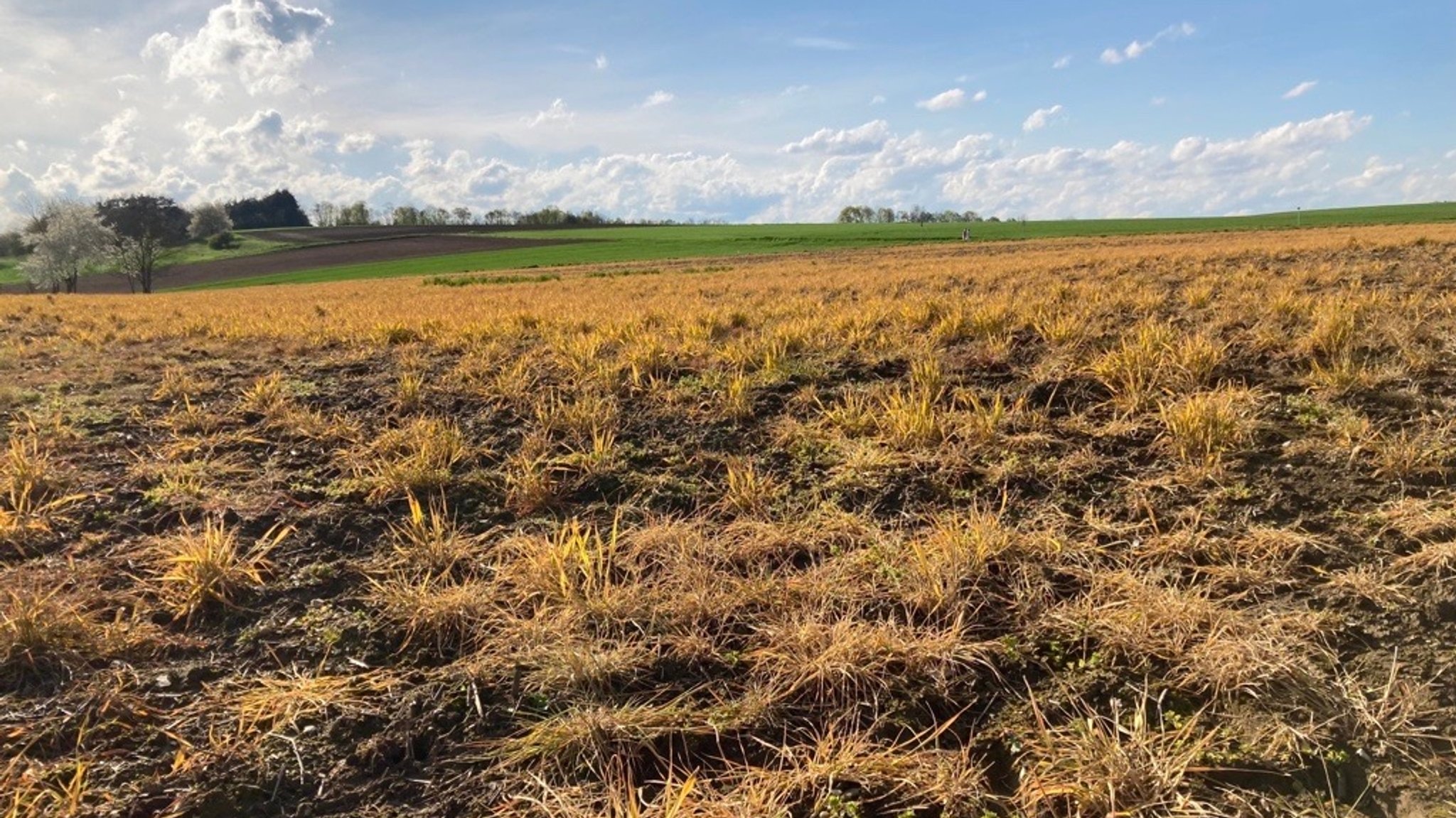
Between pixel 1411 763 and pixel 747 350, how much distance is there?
4981 millimetres

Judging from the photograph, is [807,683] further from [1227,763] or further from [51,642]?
[51,642]

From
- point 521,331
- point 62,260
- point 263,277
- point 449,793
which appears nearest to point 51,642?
point 449,793

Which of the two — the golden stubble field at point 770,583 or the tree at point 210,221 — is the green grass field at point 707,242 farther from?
the golden stubble field at point 770,583

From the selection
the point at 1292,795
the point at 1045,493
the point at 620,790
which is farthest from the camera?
the point at 1045,493

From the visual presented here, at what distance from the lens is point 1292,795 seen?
6.89 feet

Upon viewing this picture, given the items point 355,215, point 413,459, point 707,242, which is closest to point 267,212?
point 355,215

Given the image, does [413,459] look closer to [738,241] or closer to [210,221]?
[738,241]

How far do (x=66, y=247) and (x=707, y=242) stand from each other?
172ft

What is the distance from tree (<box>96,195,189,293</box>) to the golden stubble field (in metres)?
68.4

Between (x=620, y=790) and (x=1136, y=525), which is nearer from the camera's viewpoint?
(x=620, y=790)

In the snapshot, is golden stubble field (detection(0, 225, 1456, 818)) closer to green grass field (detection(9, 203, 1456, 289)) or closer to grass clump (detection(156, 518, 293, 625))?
grass clump (detection(156, 518, 293, 625))

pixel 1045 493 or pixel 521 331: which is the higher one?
pixel 521 331

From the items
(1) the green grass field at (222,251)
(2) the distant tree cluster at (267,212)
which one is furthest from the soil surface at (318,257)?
(2) the distant tree cluster at (267,212)

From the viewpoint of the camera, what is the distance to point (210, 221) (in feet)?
257
